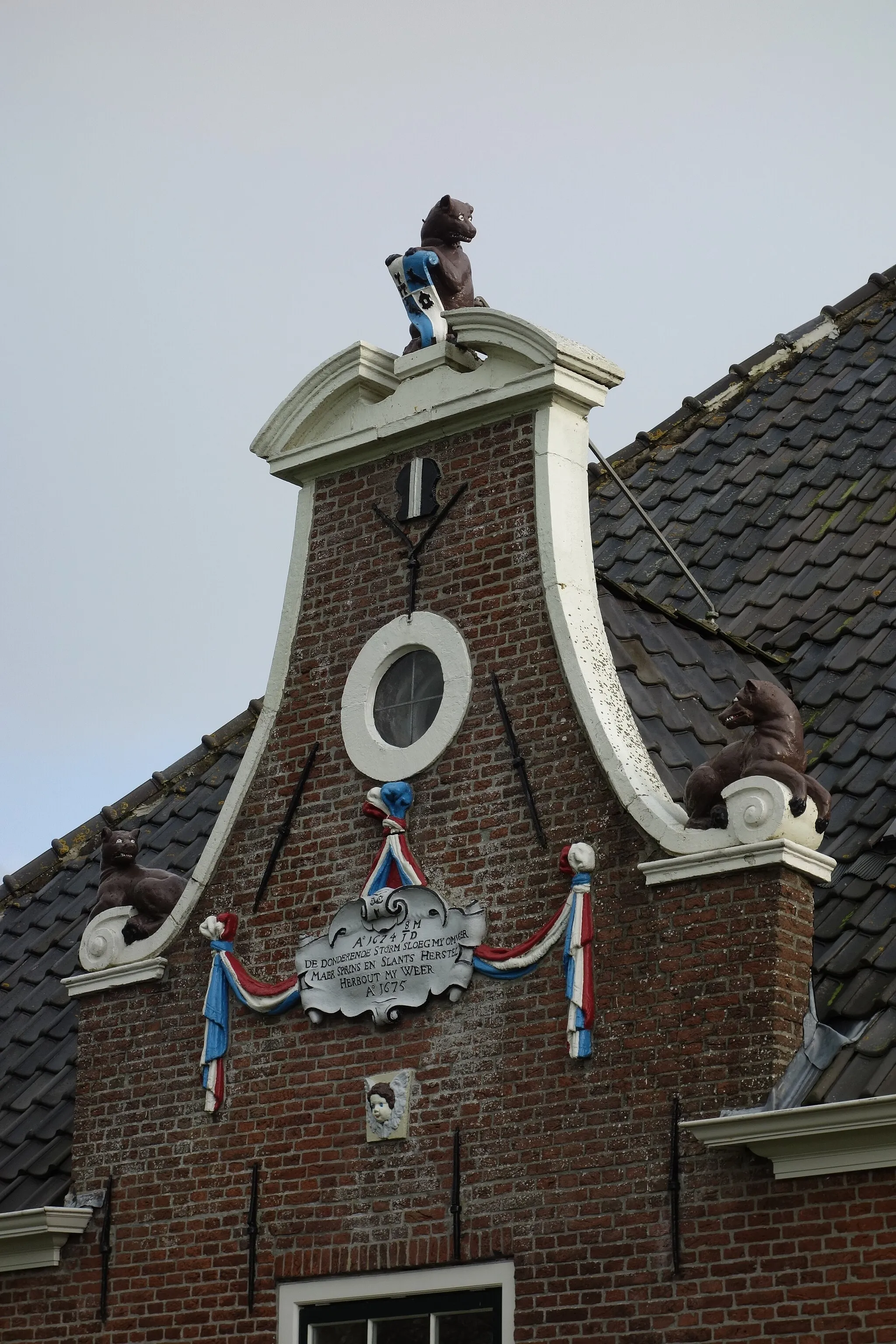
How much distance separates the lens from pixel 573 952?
10.2m

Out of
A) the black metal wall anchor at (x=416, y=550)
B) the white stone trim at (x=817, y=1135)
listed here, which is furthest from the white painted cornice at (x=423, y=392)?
the white stone trim at (x=817, y=1135)

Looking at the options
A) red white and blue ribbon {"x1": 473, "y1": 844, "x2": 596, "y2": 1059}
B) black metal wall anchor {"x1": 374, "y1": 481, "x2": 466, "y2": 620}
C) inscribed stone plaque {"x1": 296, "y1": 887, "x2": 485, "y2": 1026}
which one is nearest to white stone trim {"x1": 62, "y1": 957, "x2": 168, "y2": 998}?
inscribed stone plaque {"x1": 296, "y1": 887, "x2": 485, "y2": 1026}

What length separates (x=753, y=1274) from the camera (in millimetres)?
9203

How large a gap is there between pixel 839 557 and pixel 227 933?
479 centimetres

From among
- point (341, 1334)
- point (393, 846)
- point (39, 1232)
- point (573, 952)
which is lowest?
point (341, 1334)

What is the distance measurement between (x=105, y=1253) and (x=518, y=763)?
356cm

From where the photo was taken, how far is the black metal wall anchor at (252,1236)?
35.8ft

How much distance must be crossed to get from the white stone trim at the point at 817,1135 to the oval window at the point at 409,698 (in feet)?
9.55

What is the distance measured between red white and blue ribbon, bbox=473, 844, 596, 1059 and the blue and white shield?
3.26 m

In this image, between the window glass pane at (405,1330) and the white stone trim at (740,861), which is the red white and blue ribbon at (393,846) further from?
the window glass pane at (405,1330)

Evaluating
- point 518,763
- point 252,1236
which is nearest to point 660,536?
point 518,763

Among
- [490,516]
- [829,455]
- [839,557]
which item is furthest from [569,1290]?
[829,455]

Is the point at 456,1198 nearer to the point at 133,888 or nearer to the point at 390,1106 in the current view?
the point at 390,1106

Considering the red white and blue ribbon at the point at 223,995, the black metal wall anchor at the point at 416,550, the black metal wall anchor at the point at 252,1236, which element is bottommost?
the black metal wall anchor at the point at 252,1236
